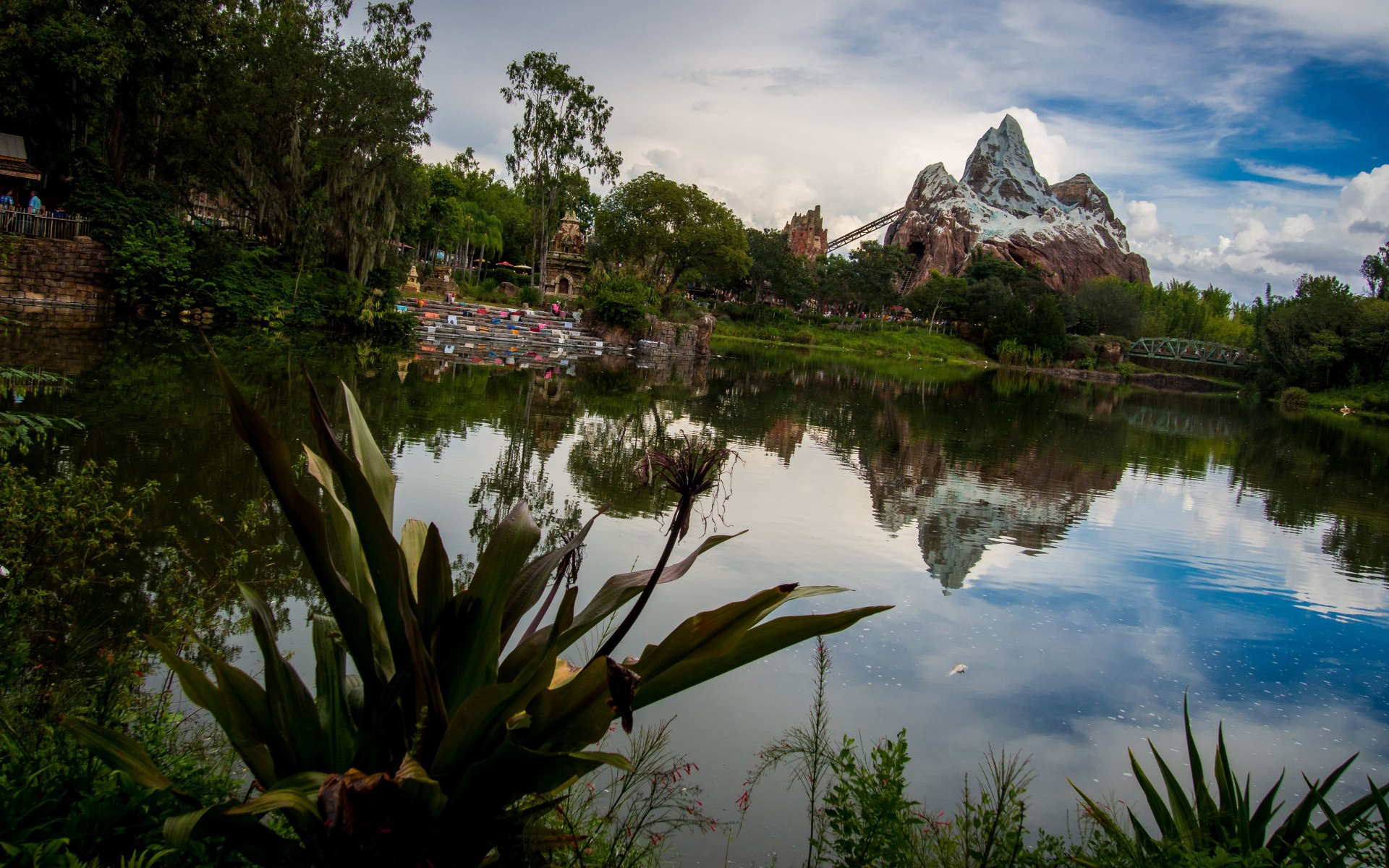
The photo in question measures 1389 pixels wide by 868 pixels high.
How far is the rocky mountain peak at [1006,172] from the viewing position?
92.8 meters

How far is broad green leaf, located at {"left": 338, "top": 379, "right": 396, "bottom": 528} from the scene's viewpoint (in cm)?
227

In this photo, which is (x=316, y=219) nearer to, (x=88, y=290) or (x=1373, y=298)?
(x=88, y=290)

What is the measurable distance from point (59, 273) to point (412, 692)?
951 inches

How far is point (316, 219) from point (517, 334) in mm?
8355

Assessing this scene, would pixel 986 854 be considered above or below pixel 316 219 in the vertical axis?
below

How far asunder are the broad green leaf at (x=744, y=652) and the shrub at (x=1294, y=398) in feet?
165

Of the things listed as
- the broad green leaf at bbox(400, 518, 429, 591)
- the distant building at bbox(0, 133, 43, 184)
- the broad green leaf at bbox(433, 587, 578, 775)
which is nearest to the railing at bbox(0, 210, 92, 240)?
the distant building at bbox(0, 133, 43, 184)

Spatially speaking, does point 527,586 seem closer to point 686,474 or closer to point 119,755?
point 686,474

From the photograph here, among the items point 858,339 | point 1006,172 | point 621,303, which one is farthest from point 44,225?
point 1006,172

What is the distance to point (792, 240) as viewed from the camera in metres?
87.2

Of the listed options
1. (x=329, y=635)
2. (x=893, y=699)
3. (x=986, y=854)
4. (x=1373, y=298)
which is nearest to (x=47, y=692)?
(x=329, y=635)

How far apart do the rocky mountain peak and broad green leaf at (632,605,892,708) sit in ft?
322

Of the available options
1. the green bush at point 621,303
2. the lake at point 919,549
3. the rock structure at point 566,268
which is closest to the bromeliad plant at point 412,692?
the lake at point 919,549

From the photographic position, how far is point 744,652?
212 centimetres
